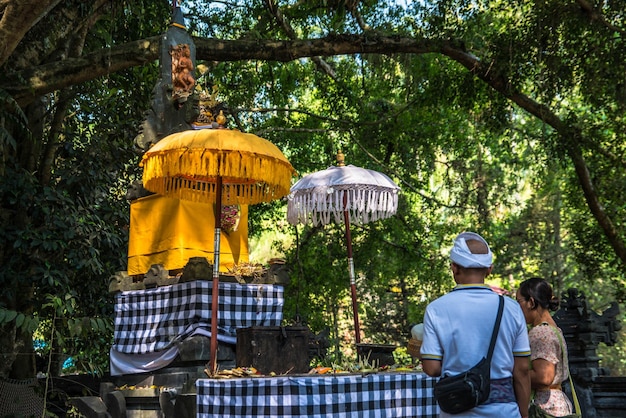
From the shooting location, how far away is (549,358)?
3791 millimetres

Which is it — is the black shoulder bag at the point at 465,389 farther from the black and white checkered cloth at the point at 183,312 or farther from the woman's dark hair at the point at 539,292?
the black and white checkered cloth at the point at 183,312

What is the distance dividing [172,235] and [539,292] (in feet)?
13.3

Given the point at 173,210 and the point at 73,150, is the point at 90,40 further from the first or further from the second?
the point at 173,210

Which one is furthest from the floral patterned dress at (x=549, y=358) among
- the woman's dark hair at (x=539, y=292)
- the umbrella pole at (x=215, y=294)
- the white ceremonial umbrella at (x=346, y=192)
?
the white ceremonial umbrella at (x=346, y=192)

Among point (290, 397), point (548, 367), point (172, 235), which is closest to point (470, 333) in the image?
point (548, 367)

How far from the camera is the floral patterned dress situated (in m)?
3.80

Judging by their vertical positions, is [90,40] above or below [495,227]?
above

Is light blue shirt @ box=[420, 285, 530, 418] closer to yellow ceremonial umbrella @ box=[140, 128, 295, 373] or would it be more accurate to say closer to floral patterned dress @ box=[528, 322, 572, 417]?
floral patterned dress @ box=[528, 322, 572, 417]

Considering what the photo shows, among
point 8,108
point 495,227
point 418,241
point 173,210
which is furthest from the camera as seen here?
point 495,227

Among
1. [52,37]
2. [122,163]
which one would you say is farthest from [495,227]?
[52,37]

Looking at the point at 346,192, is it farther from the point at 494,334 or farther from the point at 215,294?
the point at 494,334

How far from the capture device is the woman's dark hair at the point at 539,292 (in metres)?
4.01

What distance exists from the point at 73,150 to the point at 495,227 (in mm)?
12725

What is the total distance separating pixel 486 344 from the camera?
3135 millimetres
